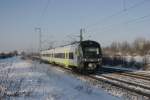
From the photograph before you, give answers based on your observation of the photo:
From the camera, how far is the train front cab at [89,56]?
2470cm

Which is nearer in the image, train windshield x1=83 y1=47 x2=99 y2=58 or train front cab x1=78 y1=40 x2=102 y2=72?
train front cab x1=78 y1=40 x2=102 y2=72

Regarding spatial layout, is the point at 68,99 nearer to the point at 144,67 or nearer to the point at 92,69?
the point at 92,69

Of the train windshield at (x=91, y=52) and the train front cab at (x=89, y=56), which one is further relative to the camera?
the train windshield at (x=91, y=52)

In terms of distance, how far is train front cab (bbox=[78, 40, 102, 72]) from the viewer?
24703mm

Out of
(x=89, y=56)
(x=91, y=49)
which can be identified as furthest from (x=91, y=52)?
(x=89, y=56)

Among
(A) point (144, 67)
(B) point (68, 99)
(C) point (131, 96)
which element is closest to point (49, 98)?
(B) point (68, 99)

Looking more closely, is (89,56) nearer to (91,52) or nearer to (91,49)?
(91,52)

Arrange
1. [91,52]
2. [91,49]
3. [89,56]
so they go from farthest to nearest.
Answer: [91,49] < [91,52] < [89,56]

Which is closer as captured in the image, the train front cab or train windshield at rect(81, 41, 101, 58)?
the train front cab

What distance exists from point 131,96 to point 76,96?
2.61 m

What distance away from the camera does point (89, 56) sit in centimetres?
2500

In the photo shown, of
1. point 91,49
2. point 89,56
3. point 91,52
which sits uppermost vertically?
point 91,49

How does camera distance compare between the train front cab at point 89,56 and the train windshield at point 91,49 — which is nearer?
the train front cab at point 89,56

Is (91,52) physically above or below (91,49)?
below
